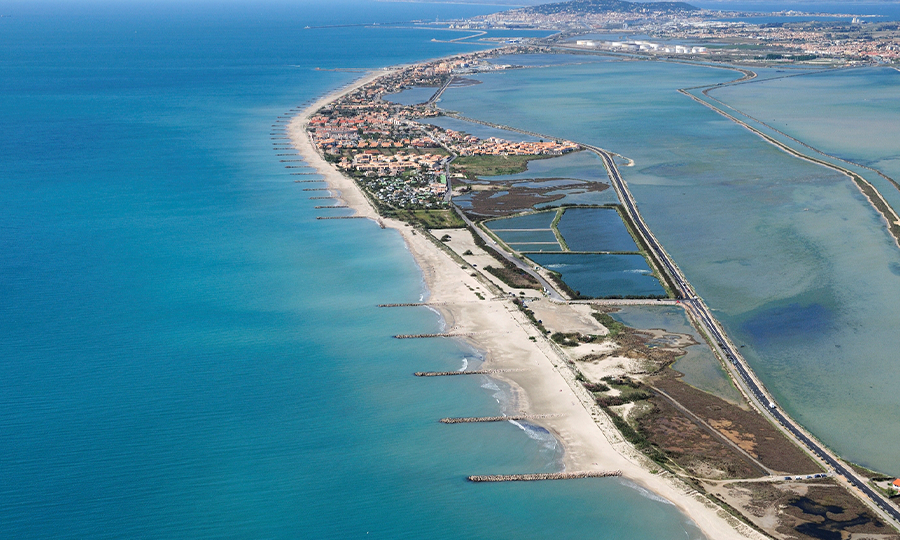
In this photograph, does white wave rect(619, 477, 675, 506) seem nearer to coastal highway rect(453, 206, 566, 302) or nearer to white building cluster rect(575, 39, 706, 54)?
coastal highway rect(453, 206, 566, 302)

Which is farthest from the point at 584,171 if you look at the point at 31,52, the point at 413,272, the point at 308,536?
the point at 31,52

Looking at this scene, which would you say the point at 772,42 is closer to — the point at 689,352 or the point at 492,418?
the point at 689,352

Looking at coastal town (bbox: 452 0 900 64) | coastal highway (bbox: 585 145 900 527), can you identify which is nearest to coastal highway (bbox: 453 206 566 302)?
coastal highway (bbox: 585 145 900 527)

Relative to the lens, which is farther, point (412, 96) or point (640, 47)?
point (640, 47)

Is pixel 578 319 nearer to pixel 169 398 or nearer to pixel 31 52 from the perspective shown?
pixel 169 398

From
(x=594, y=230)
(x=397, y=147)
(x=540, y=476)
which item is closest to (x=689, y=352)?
(x=540, y=476)
